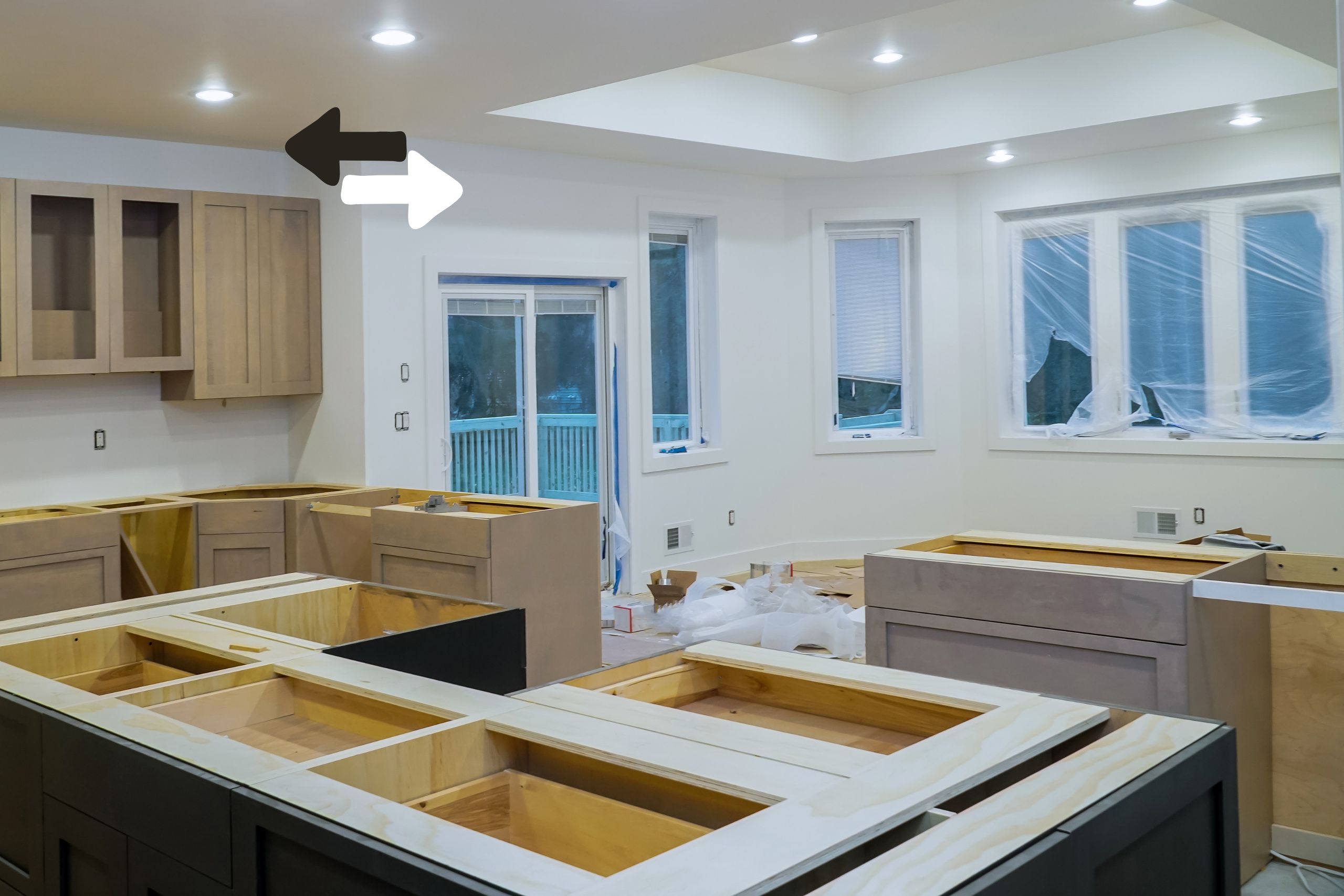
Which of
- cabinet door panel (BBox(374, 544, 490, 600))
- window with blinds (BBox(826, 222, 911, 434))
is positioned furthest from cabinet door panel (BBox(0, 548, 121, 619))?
window with blinds (BBox(826, 222, 911, 434))

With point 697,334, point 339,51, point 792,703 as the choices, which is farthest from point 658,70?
point 792,703

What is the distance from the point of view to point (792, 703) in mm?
1756

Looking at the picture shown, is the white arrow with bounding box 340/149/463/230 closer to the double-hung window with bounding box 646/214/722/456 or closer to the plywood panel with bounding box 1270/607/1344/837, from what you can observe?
the plywood panel with bounding box 1270/607/1344/837

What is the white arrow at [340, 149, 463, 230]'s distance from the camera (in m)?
2.36

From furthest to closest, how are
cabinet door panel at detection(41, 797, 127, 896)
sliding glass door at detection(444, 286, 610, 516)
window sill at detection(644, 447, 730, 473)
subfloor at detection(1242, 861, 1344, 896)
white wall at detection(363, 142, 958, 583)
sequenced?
1. window sill at detection(644, 447, 730, 473)
2. sliding glass door at detection(444, 286, 610, 516)
3. white wall at detection(363, 142, 958, 583)
4. subfloor at detection(1242, 861, 1344, 896)
5. cabinet door panel at detection(41, 797, 127, 896)

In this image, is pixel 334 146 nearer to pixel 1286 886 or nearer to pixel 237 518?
pixel 1286 886

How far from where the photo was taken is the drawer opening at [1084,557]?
107 inches

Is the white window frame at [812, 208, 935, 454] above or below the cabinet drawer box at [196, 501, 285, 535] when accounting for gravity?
above

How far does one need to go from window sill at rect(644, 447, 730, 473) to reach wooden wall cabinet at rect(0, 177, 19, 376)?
324cm

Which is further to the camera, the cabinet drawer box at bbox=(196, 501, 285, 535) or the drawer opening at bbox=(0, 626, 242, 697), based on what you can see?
the cabinet drawer box at bbox=(196, 501, 285, 535)

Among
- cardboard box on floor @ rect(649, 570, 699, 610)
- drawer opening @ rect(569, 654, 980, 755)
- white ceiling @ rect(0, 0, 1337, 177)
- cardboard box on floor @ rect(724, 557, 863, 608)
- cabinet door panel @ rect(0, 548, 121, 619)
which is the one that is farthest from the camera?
cardboard box on floor @ rect(724, 557, 863, 608)

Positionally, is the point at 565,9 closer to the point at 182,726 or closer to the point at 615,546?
the point at 182,726

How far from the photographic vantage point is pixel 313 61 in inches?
159

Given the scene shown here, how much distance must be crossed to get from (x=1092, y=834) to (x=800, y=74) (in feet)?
19.0
